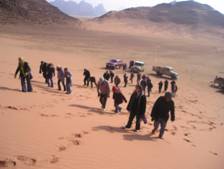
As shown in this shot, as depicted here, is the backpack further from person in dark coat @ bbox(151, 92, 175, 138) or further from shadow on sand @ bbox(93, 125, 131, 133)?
person in dark coat @ bbox(151, 92, 175, 138)

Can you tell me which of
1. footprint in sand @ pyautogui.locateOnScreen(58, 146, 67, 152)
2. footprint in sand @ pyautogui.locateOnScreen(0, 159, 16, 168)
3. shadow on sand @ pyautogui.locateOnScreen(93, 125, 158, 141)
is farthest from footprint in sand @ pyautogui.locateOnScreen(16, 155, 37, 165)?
shadow on sand @ pyautogui.locateOnScreen(93, 125, 158, 141)

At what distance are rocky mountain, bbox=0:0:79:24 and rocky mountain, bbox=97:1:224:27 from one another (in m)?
41.9

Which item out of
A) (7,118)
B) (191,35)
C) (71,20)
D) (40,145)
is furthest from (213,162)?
(191,35)

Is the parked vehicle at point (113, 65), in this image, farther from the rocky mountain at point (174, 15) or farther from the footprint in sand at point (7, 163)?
the rocky mountain at point (174, 15)

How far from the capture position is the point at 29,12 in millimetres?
103688

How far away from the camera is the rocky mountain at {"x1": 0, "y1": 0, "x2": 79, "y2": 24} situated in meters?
96.1

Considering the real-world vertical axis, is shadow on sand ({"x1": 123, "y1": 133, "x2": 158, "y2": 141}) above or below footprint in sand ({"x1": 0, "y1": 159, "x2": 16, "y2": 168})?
below

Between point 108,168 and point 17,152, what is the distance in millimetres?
1772

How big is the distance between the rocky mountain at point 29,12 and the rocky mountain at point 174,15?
41891mm

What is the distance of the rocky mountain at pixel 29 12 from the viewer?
315ft

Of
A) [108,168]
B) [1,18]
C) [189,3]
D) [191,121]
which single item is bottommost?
[191,121]

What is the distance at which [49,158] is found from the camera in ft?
21.0

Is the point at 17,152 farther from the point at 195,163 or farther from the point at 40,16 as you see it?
the point at 40,16

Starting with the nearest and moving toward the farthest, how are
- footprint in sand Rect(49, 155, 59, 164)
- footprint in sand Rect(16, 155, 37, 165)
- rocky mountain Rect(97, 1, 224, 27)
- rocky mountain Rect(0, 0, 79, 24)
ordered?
footprint in sand Rect(16, 155, 37, 165)
footprint in sand Rect(49, 155, 59, 164)
rocky mountain Rect(0, 0, 79, 24)
rocky mountain Rect(97, 1, 224, 27)
